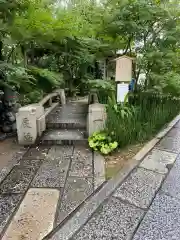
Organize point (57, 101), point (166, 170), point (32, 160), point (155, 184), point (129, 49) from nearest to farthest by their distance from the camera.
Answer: point (155, 184), point (166, 170), point (32, 160), point (129, 49), point (57, 101)

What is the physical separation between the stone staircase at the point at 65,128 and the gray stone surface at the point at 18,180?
1.02m

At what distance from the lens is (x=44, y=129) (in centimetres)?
466

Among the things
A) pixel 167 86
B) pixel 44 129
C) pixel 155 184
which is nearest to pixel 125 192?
pixel 155 184

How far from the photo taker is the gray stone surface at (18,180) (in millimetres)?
2719

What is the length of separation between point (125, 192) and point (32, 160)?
5.53 ft

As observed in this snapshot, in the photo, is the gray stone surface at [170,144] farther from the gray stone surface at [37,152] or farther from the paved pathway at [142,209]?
the gray stone surface at [37,152]

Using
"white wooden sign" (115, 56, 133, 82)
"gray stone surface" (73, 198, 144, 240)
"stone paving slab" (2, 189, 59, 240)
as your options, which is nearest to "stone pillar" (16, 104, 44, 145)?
"stone paving slab" (2, 189, 59, 240)

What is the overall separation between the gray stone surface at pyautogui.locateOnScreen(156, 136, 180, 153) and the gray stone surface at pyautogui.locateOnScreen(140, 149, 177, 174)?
0.66 ft

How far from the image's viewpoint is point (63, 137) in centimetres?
435

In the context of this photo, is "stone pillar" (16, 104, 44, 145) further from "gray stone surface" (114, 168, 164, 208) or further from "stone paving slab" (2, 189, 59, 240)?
"gray stone surface" (114, 168, 164, 208)

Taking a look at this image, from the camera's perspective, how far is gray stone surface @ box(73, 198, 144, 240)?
198 cm

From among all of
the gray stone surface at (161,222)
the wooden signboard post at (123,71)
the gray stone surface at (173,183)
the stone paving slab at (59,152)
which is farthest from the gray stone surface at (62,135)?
the gray stone surface at (161,222)

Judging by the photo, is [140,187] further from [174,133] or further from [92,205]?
[174,133]

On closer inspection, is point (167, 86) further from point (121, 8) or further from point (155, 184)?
point (155, 184)
